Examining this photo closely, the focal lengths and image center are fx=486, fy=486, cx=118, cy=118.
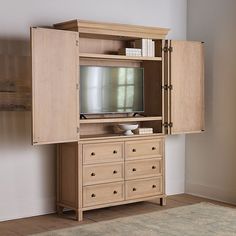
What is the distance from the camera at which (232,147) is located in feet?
18.5

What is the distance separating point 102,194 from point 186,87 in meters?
1.58

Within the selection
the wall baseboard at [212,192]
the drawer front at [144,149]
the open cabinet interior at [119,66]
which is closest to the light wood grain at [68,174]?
the open cabinet interior at [119,66]

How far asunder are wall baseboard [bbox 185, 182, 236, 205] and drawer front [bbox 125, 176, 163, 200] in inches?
30.5

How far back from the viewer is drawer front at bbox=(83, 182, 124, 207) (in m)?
4.87

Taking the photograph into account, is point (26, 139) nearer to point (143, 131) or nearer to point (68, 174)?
point (68, 174)

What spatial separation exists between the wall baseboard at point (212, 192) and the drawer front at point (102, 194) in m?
1.32

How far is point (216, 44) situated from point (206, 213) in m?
2.04

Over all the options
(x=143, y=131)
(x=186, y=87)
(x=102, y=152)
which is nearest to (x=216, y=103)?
(x=186, y=87)

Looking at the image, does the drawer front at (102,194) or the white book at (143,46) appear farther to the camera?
the white book at (143,46)

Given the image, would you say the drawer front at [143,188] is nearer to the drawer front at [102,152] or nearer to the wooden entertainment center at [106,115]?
the wooden entertainment center at [106,115]

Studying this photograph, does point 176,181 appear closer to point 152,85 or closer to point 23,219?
point 152,85

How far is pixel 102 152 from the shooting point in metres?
4.96

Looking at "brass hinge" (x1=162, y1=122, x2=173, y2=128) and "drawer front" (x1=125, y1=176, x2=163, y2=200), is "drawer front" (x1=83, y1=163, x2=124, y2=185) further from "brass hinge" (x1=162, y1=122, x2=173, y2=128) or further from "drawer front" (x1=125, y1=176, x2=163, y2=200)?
"brass hinge" (x1=162, y1=122, x2=173, y2=128)

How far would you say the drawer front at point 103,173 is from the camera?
4.86 meters
